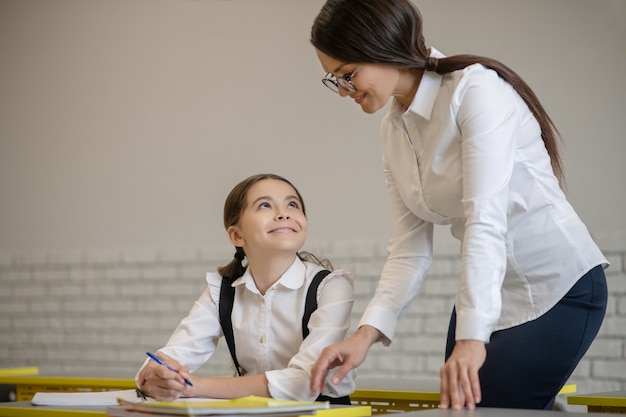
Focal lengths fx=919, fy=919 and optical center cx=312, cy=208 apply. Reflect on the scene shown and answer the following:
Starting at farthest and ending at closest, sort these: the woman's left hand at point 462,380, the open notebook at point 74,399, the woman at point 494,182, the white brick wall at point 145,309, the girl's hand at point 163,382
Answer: the white brick wall at point 145,309, the girl's hand at point 163,382, the open notebook at point 74,399, the woman at point 494,182, the woman's left hand at point 462,380

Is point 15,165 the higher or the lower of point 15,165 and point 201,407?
the higher

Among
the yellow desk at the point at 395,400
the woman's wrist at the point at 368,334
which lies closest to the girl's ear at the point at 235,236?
the yellow desk at the point at 395,400

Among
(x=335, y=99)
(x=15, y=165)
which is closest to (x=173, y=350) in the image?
(x=335, y=99)

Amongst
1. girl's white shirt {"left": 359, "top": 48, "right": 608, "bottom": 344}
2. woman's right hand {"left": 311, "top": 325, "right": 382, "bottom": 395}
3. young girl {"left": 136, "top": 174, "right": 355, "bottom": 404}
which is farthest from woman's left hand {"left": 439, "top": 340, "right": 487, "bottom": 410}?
young girl {"left": 136, "top": 174, "right": 355, "bottom": 404}

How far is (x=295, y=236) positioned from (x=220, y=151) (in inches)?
109

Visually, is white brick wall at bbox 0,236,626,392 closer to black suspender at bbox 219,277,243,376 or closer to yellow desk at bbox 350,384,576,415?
yellow desk at bbox 350,384,576,415

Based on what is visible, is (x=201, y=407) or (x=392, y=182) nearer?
(x=201, y=407)

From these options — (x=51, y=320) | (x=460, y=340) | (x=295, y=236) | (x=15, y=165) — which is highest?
(x=15, y=165)

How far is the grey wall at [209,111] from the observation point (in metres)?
4.26

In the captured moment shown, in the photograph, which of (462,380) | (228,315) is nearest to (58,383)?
(228,315)

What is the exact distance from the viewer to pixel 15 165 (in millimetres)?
5883

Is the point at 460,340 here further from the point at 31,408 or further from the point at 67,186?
the point at 67,186

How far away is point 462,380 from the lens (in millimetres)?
1561

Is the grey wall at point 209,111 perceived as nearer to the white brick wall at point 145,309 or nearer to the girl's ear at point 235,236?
the white brick wall at point 145,309
